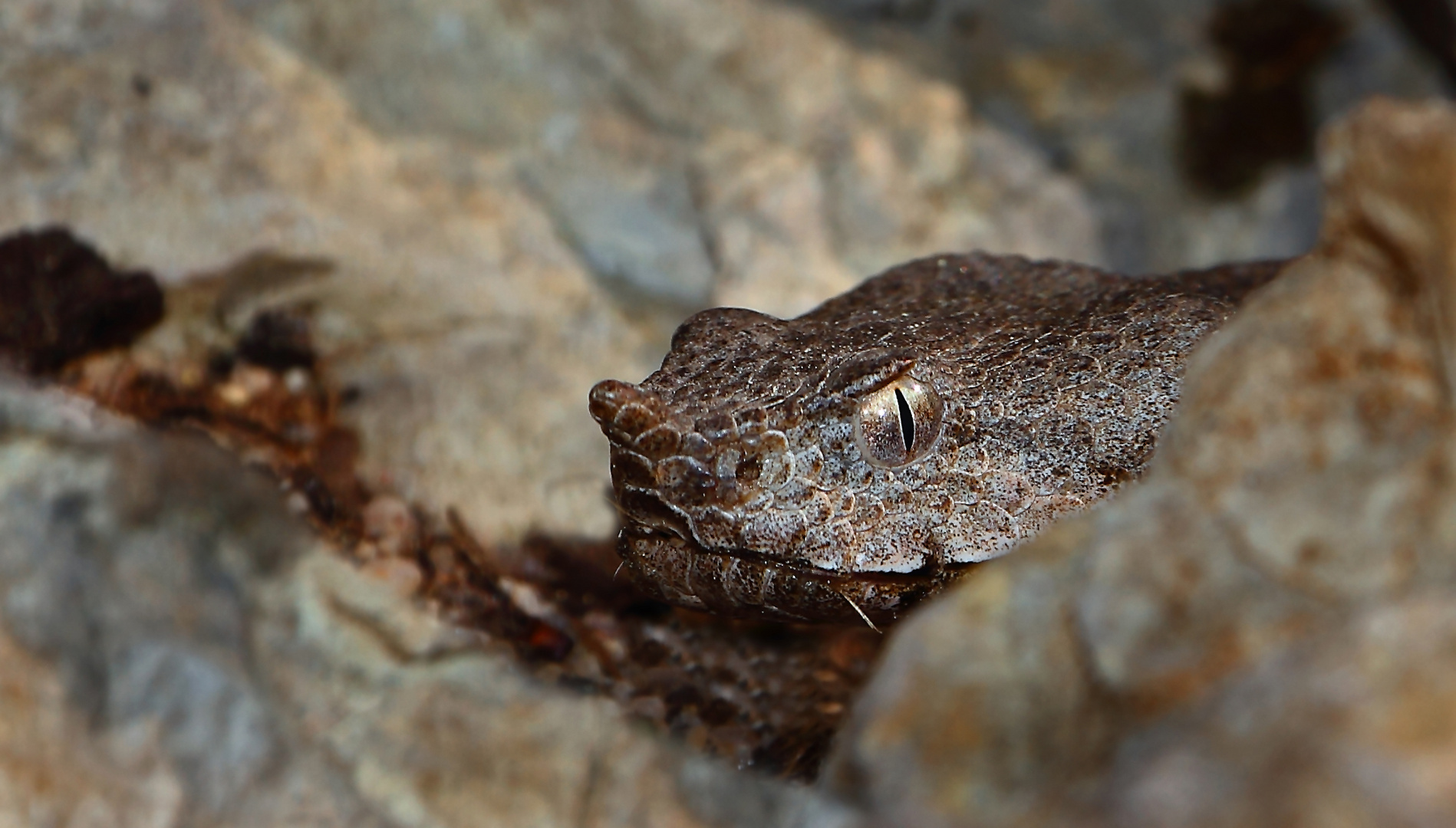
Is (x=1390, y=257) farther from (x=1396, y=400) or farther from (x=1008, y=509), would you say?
(x=1008, y=509)

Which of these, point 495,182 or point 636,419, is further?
point 495,182

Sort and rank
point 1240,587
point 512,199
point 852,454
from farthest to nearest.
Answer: point 512,199 → point 852,454 → point 1240,587

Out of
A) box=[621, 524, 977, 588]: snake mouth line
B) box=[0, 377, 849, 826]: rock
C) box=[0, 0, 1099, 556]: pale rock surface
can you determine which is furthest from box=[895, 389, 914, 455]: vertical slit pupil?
box=[0, 0, 1099, 556]: pale rock surface

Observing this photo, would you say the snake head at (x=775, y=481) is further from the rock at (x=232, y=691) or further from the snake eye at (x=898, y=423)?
the rock at (x=232, y=691)

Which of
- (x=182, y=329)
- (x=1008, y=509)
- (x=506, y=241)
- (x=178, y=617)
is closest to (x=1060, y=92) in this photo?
(x=506, y=241)

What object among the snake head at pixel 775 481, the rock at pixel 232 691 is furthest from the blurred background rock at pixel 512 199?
the snake head at pixel 775 481

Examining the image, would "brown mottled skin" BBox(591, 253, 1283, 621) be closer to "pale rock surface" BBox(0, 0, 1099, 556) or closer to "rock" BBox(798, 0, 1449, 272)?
"pale rock surface" BBox(0, 0, 1099, 556)

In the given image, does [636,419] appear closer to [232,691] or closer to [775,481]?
[775,481]

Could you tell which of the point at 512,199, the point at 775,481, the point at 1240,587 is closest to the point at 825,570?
the point at 775,481
